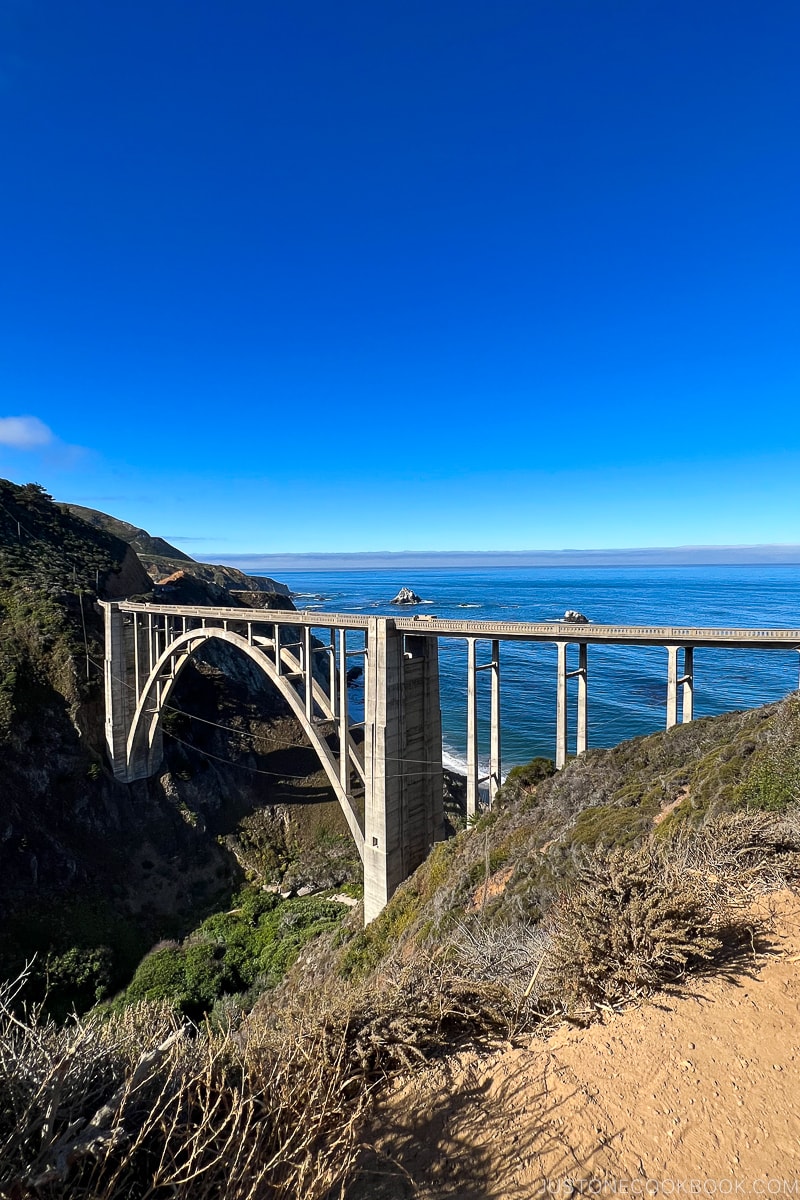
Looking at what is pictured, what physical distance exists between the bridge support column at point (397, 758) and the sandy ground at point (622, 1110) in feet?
41.5

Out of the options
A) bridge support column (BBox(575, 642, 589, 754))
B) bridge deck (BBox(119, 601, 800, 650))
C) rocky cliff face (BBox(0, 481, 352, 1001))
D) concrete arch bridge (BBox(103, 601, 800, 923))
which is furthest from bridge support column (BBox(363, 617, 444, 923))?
rocky cliff face (BBox(0, 481, 352, 1001))

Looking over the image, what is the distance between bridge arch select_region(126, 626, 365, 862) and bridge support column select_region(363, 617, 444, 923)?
1092 mm

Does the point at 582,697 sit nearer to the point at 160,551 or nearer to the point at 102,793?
the point at 102,793

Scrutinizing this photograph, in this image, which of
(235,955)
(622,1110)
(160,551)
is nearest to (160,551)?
(160,551)

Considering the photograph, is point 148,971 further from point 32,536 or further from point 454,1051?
point 32,536

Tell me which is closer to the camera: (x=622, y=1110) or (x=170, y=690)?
(x=622, y=1110)

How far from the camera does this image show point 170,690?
2702 cm

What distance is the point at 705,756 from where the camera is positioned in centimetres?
1197

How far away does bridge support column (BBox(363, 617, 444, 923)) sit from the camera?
17.0m

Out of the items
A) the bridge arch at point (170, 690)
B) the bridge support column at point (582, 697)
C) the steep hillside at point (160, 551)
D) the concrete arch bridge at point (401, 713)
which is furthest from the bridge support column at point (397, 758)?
the steep hillside at point (160, 551)

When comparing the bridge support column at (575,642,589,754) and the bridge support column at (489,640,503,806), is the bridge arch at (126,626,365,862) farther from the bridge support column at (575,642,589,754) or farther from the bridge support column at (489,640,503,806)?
the bridge support column at (575,642,589,754)

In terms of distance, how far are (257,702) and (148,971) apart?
17.6m

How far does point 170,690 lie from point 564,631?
2075cm

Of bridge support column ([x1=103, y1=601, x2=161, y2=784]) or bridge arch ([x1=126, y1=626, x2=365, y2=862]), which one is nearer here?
bridge arch ([x1=126, y1=626, x2=365, y2=862])
